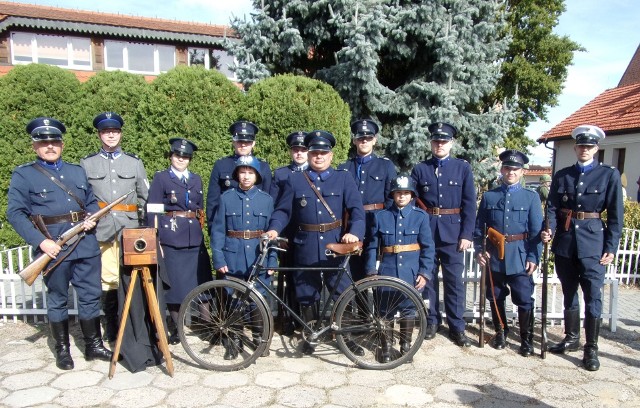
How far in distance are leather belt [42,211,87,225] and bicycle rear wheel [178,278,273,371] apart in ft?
3.96

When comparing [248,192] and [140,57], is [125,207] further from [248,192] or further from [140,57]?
[140,57]

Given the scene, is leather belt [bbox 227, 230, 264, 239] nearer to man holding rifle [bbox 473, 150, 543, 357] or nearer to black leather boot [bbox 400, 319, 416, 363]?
black leather boot [bbox 400, 319, 416, 363]

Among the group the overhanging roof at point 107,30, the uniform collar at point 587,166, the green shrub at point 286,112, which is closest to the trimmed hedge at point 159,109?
the green shrub at point 286,112

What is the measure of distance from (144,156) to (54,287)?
2.97 meters

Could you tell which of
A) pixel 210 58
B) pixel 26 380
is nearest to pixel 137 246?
pixel 26 380

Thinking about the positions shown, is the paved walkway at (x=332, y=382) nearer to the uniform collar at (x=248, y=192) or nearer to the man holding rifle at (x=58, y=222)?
the man holding rifle at (x=58, y=222)

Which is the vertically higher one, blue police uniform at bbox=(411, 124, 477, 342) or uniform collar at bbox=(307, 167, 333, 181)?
uniform collar at bbox=(307, 167, 333, 181)

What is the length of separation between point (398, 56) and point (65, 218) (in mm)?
6096

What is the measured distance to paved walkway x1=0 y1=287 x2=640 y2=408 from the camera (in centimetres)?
341

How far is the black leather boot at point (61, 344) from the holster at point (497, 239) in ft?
13.2

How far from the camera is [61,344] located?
3.97 meters

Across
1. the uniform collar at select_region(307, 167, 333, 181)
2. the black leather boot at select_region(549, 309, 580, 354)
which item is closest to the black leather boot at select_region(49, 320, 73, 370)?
the uniform collar at select_region(307, 167, 333, 181)

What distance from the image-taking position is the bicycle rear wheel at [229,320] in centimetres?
379

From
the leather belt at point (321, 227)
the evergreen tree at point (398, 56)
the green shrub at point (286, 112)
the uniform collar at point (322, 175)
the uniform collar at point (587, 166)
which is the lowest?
the leather belt at point (321, 227)
